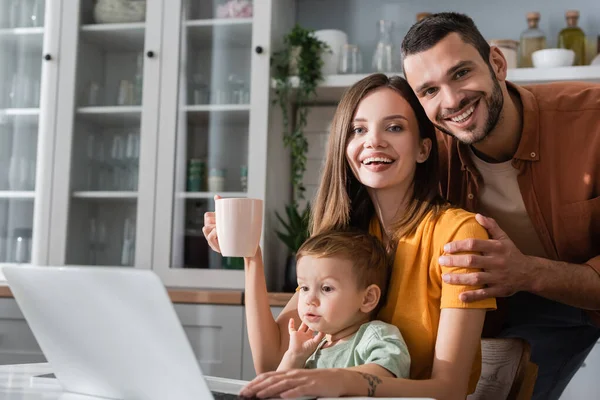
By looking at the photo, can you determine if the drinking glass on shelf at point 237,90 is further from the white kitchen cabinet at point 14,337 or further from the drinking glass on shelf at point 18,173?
the white kitchen cabinet at point 14,337

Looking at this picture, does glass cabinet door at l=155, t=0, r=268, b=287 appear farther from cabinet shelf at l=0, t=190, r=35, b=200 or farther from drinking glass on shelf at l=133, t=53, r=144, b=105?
cabinet shelf at l=0, t=190, r=35, b=200

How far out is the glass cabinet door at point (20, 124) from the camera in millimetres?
3184

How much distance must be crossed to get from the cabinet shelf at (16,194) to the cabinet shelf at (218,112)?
0.84 metres

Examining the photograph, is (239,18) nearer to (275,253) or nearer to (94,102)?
(94,102)

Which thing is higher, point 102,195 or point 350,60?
point 350,60

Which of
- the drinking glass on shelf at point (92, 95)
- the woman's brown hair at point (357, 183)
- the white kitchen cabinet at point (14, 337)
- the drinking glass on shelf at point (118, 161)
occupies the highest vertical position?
the drinking glass on shelf at point (92, 95)

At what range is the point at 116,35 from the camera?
10.6 ft

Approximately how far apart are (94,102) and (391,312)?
7.66 ft

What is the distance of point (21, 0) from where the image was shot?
3.34 meters

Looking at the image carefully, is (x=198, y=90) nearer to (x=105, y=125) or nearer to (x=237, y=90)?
(x=237, y=90)

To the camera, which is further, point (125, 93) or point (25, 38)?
point (25, 38)

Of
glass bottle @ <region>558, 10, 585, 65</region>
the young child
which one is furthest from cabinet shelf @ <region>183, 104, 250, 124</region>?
the young child

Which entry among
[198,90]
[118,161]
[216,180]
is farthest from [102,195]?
[198,90]

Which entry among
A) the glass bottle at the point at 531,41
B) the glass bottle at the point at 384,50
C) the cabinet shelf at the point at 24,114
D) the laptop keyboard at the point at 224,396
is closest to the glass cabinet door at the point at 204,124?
the glass bottle at the point at 384,50
